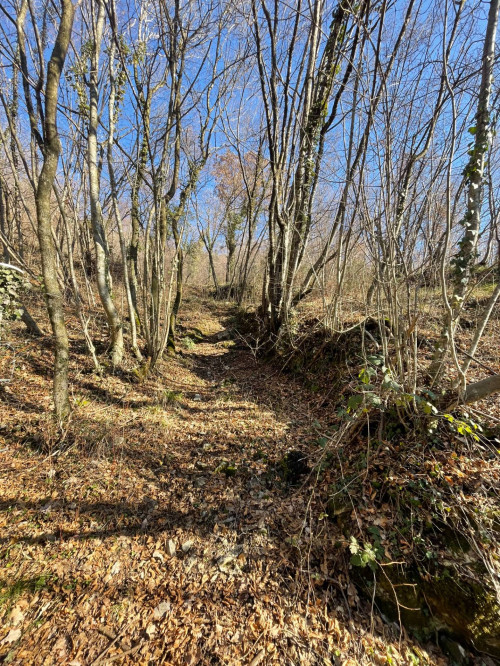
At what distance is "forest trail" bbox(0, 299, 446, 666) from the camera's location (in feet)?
5.88

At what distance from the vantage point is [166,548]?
2.40 m

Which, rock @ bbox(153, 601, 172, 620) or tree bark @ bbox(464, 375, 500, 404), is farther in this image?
tree bark @ bbox(464, 375, 500, 404)

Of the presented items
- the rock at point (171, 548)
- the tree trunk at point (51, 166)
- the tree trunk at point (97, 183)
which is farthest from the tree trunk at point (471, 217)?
the tree trunk at point (97, 183)

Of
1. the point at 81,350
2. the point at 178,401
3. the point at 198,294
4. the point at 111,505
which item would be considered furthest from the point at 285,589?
the point at 198,294

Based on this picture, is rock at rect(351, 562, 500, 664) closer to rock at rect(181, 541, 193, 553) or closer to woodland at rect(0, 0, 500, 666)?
woodland at rect(0, 0, 500, 666)

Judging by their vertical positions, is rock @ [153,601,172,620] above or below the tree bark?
below

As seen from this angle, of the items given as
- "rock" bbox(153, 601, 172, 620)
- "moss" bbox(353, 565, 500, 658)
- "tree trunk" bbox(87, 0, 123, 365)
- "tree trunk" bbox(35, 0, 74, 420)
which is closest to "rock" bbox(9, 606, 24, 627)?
"rock" bbox(153, 601, 172, 620)

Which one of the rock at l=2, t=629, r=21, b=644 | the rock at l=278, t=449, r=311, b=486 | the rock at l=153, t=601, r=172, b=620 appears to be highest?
the rock at l=278, t=449, r=311, b=486

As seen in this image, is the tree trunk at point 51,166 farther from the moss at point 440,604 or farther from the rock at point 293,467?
the moss at point 440,604

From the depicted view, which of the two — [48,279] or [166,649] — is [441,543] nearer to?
[166,649]

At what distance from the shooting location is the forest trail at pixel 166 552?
1.79m

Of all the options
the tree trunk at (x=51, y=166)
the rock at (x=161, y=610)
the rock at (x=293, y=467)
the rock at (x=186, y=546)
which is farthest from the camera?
the rock at (x=293, y=467)

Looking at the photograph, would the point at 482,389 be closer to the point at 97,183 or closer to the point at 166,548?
the point at 166,548

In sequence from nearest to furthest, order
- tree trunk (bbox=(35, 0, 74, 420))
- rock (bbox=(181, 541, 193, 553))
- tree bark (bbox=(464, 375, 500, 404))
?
tree bark (bbox=(464, 375, 500, 404)) → rock (bbox=(181, 541, 193, 553)) → tree trunk (bbox=(35, 0, 74, 420))
